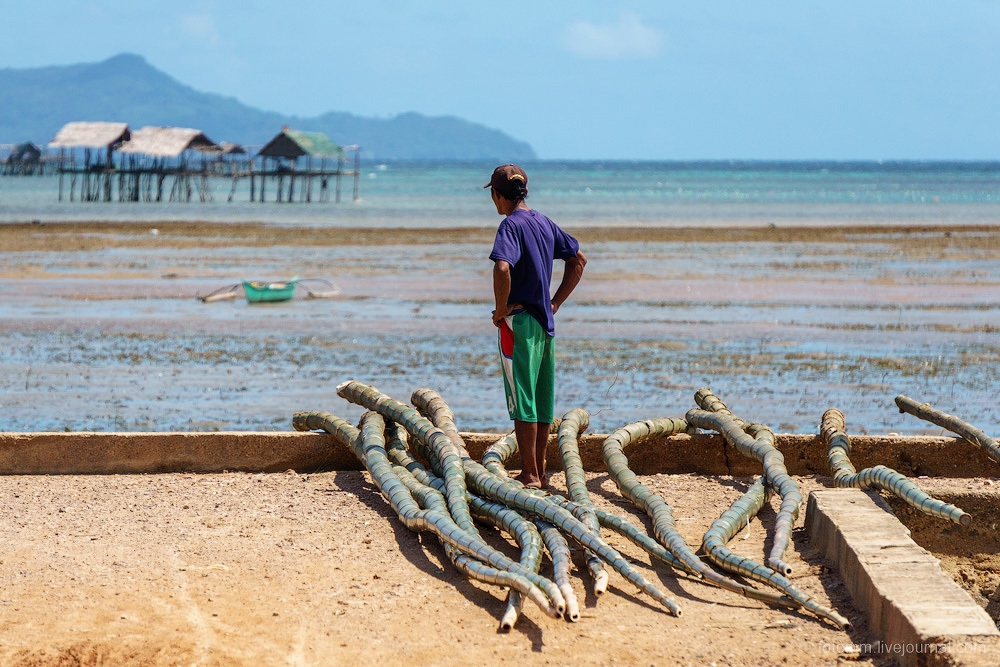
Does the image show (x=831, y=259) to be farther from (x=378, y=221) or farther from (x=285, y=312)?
(x=378, y=221)

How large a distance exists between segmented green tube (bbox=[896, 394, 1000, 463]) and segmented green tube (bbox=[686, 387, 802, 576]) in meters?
0.96

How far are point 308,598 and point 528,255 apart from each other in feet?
6.06

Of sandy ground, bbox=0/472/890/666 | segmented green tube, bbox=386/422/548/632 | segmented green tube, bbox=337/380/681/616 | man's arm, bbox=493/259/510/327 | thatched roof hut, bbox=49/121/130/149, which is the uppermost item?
thatched roof hut, bbox=49/121/130/149

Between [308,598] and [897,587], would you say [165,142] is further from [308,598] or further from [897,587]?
[897,587]

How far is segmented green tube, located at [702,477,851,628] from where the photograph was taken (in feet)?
13.8

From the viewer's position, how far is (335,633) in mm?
4012

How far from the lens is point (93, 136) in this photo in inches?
2013

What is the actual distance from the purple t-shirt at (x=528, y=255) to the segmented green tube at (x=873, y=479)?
1640 millimetres

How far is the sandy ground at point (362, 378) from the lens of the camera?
400cm

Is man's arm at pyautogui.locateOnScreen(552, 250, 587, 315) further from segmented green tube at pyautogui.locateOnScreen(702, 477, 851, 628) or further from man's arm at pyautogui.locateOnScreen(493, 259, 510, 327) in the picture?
segmented green tube at pyautogui.locateOnScreen(702, 477, 851, 628)

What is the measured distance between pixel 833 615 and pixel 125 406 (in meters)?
6.66

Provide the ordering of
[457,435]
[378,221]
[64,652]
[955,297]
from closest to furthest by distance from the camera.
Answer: [64,652] < [457,435] < [955,297] < [378,221]

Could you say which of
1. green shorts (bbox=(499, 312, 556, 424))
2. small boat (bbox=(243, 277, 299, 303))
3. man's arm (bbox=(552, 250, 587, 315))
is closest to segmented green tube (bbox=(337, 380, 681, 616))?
green shorts (bbox=(499, 312, 556, 424))

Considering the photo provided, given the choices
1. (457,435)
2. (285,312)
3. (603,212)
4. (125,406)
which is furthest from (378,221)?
(457,435)
